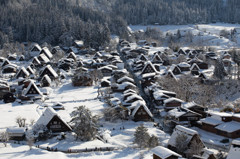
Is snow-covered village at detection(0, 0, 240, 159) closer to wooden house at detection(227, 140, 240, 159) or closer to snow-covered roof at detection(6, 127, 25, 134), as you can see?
wooden house at detection(227, 140, 240, 159)

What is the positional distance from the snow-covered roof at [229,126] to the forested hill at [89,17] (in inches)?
2061

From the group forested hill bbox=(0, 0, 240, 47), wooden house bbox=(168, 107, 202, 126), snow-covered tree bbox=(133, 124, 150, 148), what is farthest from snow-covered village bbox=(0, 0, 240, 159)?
forested hill bbox=(0, 0, 240, 47)

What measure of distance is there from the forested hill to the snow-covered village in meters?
0.62

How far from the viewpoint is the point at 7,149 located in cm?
2266

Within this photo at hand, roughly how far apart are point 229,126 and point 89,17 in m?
85.8

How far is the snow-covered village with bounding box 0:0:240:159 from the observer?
23672 millimetres

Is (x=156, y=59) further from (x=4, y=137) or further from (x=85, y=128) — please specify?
(x=4, y=137)

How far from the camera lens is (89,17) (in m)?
107

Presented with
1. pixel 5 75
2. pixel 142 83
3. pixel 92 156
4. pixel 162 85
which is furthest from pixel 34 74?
pixel 92 156

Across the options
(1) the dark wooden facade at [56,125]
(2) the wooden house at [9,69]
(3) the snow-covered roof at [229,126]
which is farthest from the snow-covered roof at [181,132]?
(2) the wooden house at [9,69]

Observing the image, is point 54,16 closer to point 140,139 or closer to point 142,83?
point 142,83

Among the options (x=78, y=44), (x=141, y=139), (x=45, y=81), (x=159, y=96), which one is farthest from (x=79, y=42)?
(x=141, y=139)

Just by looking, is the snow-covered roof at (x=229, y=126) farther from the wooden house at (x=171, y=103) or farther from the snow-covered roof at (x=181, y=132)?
the wooden house at (x=171, y=103)

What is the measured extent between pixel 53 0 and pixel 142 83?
8922cm
